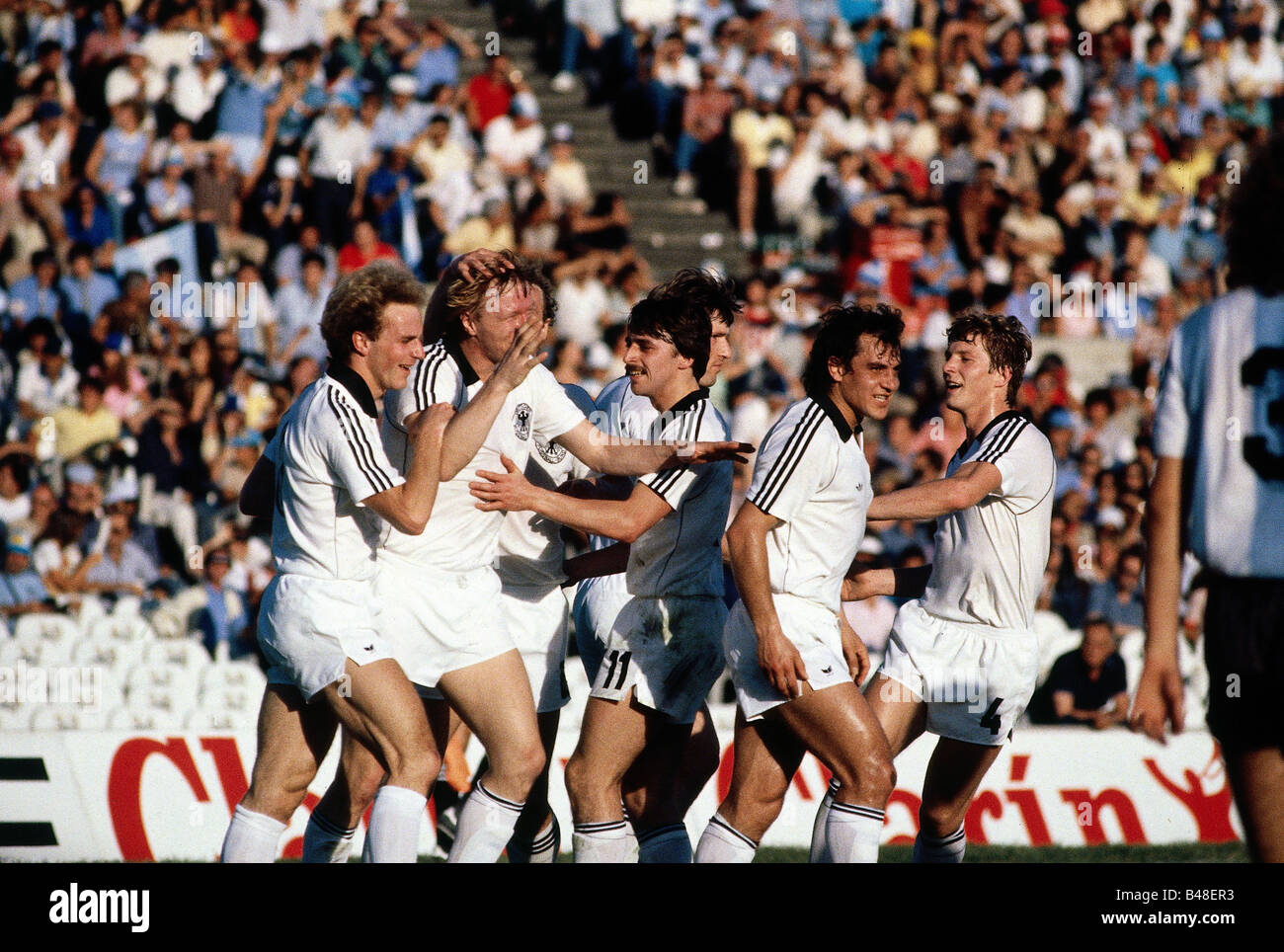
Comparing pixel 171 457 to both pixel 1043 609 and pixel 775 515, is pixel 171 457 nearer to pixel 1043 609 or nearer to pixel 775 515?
pixel 1043 609

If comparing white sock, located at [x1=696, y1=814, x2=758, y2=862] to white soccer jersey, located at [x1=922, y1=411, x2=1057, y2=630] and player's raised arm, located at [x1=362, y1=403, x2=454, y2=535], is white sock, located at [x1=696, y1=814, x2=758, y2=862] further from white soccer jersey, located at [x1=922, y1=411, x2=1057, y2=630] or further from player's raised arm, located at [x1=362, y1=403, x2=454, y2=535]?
player's raised arm, located at [x1=362, y1=403, x2=454, y2=535]

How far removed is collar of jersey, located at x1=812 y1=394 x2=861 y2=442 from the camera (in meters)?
5.54

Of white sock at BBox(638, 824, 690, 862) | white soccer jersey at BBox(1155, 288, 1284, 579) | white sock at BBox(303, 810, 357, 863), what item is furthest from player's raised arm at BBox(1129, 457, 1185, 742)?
white sock at BBox(303, 810, 357, 863)

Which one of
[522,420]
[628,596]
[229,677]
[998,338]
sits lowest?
[229,677]

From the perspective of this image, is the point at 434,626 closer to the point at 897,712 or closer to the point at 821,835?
the point at 821,835

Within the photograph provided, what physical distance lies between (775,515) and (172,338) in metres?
7.84

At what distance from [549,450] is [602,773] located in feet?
4.04

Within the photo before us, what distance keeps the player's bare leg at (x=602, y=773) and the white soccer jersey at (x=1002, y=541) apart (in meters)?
1.32

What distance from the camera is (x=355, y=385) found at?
5453 millimetres

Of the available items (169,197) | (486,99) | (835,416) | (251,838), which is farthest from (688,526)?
(486,99)

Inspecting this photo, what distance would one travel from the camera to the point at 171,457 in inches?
442

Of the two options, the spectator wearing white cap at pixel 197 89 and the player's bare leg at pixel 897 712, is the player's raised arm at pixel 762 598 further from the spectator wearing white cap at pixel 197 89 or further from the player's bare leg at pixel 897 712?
the spectator wearing white cap at pixel 197 89

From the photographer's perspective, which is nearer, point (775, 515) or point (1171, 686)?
point (1171, 686)
